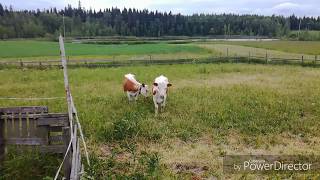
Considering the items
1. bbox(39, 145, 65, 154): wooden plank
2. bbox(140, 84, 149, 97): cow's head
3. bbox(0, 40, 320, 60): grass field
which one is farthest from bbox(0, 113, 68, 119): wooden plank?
bbox(0, 40, 320, 60): grass field

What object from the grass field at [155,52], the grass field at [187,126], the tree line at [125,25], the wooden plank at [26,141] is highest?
the tree line at [125,25]

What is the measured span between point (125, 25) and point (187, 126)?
110m

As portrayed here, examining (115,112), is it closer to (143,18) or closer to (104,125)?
(104,125)

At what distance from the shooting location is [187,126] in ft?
40.3

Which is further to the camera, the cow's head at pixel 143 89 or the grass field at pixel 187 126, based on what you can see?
the cow's head at pixel 143 89

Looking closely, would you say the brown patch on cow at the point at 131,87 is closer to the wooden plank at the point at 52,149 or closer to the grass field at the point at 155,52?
the wooden plank at the point at 52,149

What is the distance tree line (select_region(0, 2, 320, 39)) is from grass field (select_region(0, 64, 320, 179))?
268 ft

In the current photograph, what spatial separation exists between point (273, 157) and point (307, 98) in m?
8.11

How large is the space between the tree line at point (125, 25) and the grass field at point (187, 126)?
268 ft

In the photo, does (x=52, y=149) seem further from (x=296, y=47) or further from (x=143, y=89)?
(x=296, y=47)

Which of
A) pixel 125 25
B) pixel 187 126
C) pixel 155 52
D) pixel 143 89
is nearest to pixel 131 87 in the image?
pixel 143 89

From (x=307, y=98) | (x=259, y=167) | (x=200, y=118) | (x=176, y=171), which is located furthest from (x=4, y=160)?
(x=307, y=98)

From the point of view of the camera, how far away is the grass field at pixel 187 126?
8.80 m

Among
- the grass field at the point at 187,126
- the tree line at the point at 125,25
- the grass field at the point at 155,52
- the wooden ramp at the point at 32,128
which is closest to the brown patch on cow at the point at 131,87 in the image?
the grass field at the point at 187,126
